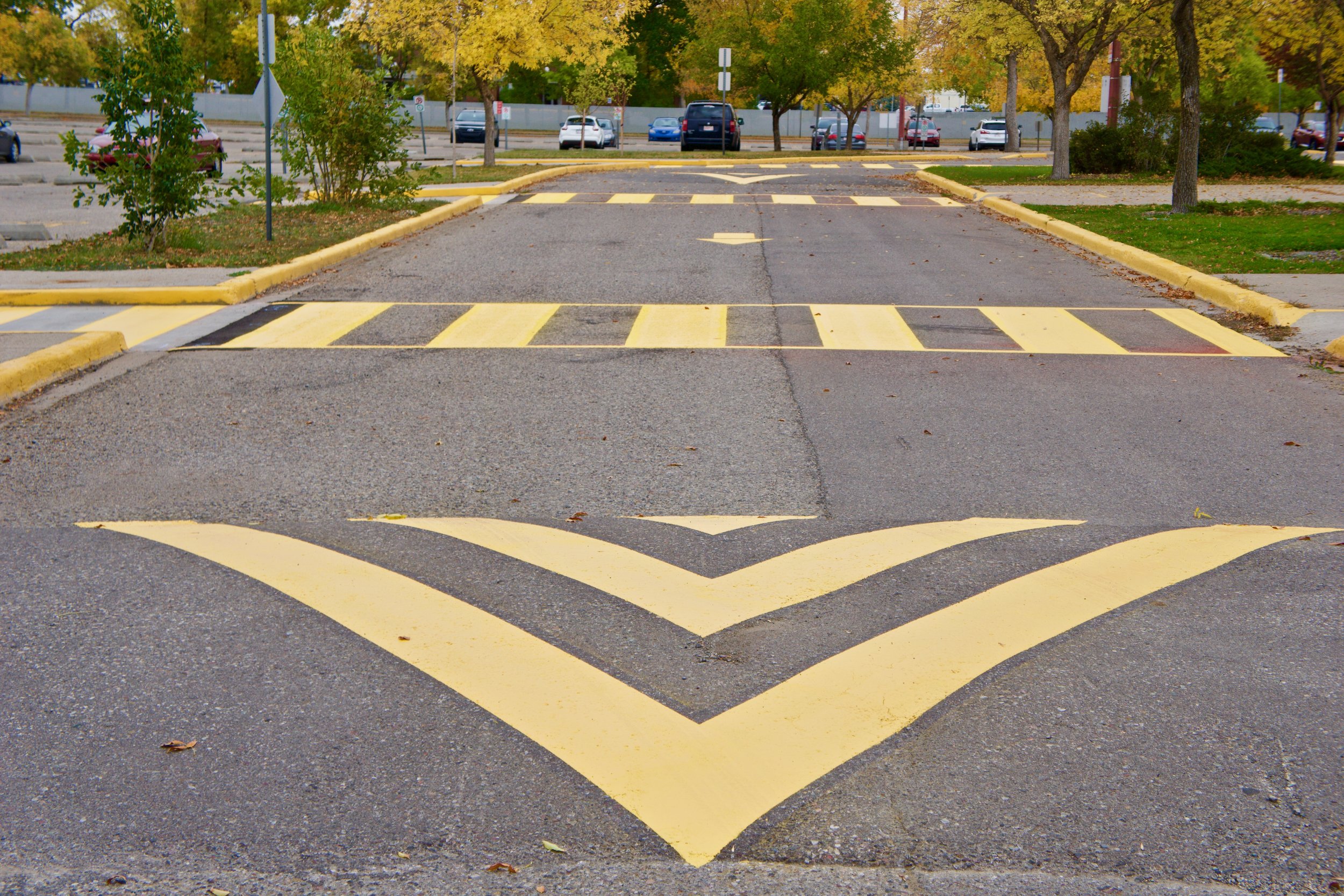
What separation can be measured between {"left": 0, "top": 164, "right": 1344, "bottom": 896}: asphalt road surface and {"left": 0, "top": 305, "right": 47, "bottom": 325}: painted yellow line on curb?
220 centimetres

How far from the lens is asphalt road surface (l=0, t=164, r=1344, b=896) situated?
3.13 m

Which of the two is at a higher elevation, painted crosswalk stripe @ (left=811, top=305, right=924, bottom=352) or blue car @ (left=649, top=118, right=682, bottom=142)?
blue car @ (left=649, top=118, right=682, bottom=142)

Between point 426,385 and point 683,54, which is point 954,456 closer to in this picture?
point 426,385

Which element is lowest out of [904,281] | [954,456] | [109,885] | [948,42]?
[109,885]

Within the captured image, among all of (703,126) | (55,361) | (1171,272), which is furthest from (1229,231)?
(703,126)

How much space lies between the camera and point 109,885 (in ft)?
9.59

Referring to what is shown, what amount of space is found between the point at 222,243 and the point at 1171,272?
36.7 feet

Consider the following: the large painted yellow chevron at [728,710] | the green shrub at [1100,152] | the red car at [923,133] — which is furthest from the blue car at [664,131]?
the large painted yellow chevron at [728,710]

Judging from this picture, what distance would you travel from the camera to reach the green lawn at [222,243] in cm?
1374

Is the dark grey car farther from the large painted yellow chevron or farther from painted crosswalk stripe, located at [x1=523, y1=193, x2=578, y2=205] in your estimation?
the large painted yellow chevron

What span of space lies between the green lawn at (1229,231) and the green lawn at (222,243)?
10279 mm

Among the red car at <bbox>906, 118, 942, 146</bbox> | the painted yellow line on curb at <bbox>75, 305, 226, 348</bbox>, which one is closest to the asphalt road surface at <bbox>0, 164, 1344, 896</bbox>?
the painted yellow line on curb at <bbox>75, 305, 226, 348</bbox>

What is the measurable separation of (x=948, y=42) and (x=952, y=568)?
123ft

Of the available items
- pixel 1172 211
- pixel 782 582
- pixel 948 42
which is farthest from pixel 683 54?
pixel 782 582
